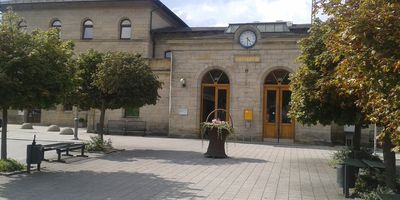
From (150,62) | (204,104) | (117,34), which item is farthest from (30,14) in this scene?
(204,104)

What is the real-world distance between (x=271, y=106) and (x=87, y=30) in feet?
61.9

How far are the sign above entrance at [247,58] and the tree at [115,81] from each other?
8559 mm

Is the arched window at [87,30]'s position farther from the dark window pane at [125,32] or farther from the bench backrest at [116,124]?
the bench backrest at [116,124]

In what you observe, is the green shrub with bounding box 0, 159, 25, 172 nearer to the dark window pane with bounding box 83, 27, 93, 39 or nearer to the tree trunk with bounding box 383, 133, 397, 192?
the tree trunk with bounding box 383, 133, 397, 192

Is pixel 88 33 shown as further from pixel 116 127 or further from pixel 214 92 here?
pixel 214 92

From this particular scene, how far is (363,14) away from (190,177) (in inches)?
298

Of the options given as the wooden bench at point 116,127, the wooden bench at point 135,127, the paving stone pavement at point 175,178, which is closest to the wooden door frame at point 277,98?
the wooden bench at point 135,127

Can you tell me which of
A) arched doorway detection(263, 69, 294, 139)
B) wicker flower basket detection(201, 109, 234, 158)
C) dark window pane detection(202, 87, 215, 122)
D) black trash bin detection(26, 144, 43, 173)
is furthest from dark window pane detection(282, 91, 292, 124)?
black trash bin detection(26, 144, 43, 173)

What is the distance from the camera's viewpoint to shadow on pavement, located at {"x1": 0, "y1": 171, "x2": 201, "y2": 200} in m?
9.56

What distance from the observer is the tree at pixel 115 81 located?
59.8 feet

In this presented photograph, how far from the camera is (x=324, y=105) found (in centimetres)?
1422

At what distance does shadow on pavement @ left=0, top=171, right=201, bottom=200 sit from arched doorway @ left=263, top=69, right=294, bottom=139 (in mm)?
15004

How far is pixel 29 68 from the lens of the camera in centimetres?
1164

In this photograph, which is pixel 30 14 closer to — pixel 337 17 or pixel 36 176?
pixel 36 176
